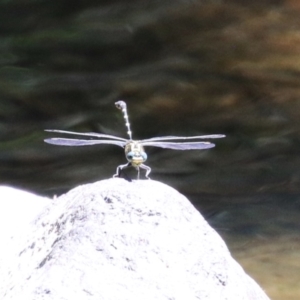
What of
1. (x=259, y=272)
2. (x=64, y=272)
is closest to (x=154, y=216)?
(x=64, y=272)

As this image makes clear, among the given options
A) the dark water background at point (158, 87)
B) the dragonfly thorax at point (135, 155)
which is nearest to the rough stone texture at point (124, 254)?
the dragonfly thorax at point (135, 155)

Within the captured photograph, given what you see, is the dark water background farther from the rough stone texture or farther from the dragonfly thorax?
the rough stone texture

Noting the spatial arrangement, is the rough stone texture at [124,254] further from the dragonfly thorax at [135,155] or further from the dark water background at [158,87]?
the dark water background at [158,87]

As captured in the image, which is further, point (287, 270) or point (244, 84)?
point (287, 270)

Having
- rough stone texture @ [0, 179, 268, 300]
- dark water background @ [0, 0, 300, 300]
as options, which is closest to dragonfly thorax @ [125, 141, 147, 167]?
rough stone texture @ [0, 179, 268, 300]

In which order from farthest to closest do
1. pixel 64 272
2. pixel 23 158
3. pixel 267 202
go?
pixel 267 202
pixel 23 158
pixel 64 272

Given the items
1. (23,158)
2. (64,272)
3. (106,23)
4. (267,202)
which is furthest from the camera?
(267,202)

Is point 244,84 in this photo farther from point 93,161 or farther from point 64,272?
point 64,272
